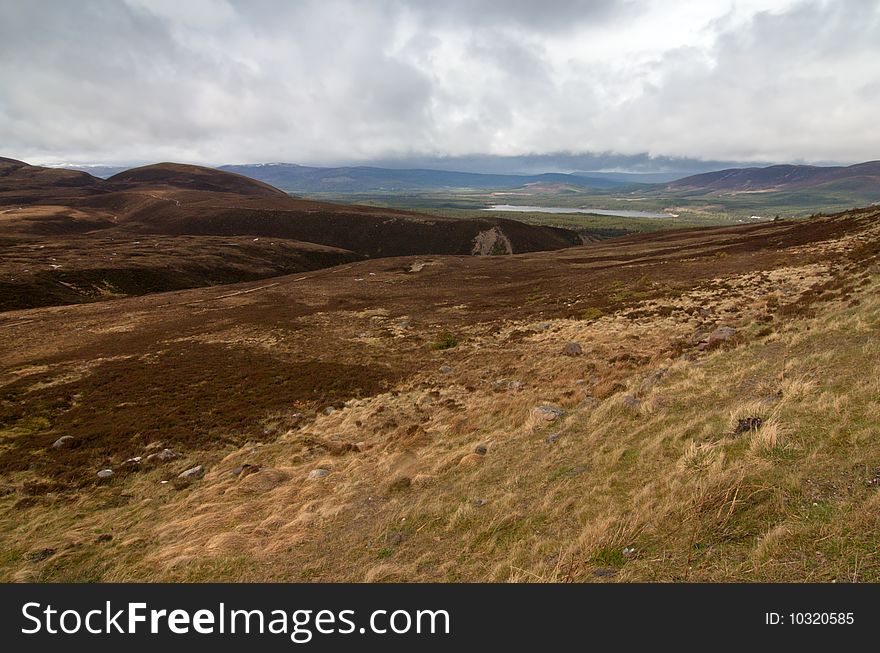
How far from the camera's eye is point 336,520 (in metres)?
10.5

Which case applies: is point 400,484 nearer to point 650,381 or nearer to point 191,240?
point 650,381

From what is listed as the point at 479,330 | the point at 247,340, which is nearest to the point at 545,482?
the point at 479,330

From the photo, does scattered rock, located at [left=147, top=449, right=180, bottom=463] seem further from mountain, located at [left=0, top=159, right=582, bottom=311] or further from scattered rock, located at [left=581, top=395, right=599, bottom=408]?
mountain, located at [left=0, top=159, right=582, bottom=311]

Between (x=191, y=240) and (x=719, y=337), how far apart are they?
128m

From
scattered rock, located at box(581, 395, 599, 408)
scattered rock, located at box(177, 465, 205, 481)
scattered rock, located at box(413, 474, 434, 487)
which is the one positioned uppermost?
scattered rock, located at box(581, 395, 599, 408)

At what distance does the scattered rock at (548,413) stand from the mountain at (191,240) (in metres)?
78.9

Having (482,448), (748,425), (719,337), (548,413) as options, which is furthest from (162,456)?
(719,337)

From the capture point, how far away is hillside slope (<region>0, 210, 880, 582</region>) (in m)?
6.80

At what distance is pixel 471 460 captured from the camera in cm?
1266

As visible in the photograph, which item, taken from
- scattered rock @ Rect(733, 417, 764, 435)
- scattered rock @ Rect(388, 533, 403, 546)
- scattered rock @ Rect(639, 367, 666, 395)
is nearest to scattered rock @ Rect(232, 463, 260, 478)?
scattered rock @ Rect(388, 533, 403, 546)

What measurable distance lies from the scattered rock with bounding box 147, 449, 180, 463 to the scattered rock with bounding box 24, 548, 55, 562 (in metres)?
5.72

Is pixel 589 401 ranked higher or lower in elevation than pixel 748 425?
lower
